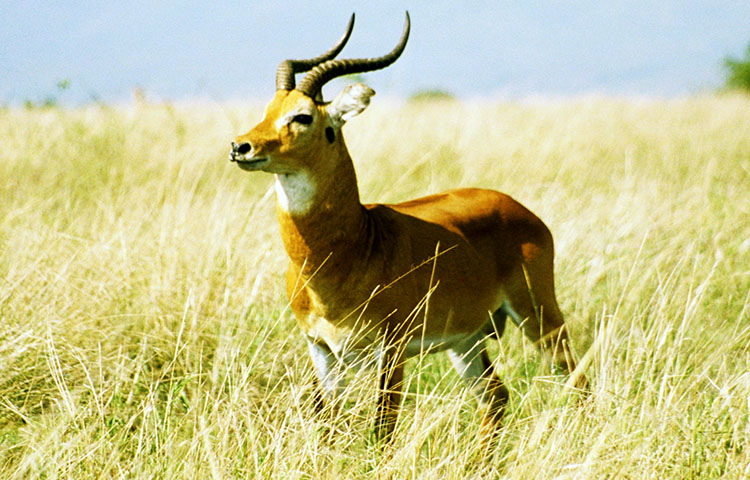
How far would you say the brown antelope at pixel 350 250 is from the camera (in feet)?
11.3

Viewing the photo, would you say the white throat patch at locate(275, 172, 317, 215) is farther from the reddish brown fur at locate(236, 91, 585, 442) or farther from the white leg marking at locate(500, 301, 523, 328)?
the white leg marking at locate(500, 301, 523, 328)

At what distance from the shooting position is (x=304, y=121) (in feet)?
11.2

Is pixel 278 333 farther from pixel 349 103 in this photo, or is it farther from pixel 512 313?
pixel 349 103

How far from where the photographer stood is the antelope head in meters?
3.26

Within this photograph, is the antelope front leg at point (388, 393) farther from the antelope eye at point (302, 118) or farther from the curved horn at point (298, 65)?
the curved horn at point (298, 65)

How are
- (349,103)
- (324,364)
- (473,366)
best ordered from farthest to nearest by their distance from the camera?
(473,366) → (324,364) → (349,103)

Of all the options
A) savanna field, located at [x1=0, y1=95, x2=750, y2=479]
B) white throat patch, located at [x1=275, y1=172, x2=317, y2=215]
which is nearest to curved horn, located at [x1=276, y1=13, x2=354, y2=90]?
white throat patch, located at [x1=275, y1=172, x2=317, y2=215]

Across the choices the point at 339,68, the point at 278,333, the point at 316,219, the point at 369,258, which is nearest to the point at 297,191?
the point at 316,219

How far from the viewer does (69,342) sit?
13.0ft

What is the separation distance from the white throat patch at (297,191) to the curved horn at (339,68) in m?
0.39

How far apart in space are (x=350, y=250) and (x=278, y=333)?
3.59 feet

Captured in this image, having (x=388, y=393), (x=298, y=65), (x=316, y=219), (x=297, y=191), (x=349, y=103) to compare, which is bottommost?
(x=388, y=393)

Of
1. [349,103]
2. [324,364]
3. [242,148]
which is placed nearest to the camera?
[242,148]

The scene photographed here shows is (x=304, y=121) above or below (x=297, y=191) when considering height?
above
